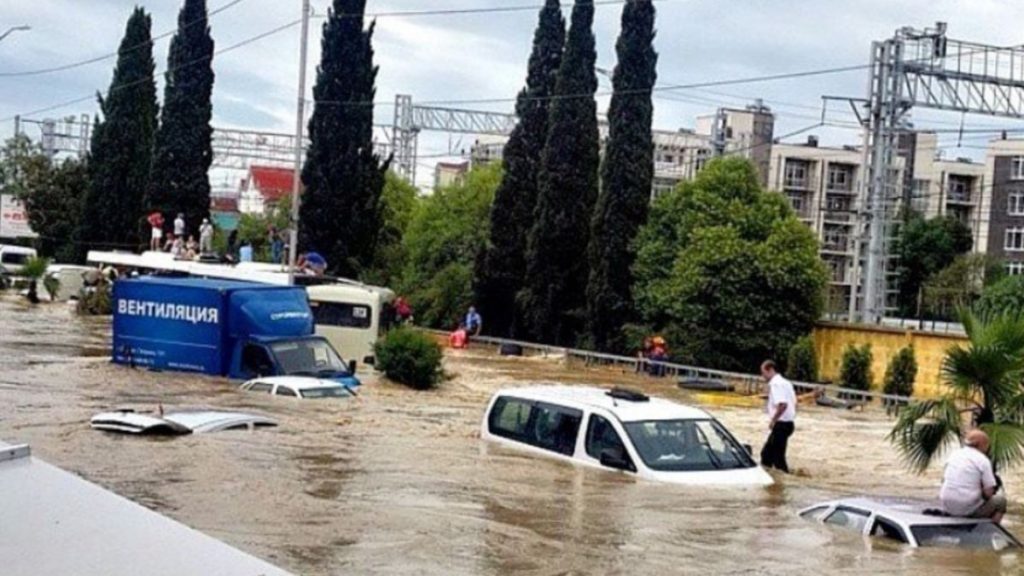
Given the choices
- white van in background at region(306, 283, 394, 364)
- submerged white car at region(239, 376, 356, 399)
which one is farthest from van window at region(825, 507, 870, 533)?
white van in background at region(306, 283, 394, 364)

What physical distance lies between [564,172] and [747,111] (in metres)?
52.5

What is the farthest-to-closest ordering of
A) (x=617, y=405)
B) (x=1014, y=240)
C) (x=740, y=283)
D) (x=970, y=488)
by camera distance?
(x=1014, y=240)
(x=740, y=283)
(x=617, y=405)
(x=970, y=488)

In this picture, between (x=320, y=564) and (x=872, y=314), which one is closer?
(x=320, y=564)

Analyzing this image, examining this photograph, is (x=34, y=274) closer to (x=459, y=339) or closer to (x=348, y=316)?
(x=459, y=339)

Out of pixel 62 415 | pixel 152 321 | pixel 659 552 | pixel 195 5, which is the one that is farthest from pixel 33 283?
pixel 659 552

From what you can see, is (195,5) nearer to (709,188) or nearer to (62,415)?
(709,188)

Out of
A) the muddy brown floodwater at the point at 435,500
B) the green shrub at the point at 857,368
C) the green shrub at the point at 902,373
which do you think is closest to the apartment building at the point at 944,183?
the green shrub at the point at 857,368

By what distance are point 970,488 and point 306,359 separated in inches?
671

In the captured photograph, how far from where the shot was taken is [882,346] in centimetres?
4300

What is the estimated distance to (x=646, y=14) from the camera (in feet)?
168

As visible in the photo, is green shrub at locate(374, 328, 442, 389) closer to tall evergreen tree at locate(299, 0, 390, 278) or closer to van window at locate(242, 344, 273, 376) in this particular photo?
van window at locate(242, 344, 273, 376)

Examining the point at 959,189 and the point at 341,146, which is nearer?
the point at 341,146

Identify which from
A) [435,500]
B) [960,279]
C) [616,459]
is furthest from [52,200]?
[435,500]

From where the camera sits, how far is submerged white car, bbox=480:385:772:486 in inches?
626
